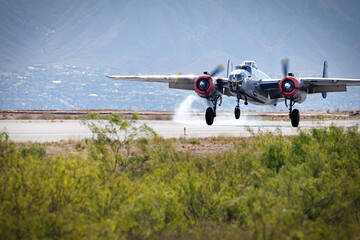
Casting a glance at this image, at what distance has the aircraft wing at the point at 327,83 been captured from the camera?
1353 inches

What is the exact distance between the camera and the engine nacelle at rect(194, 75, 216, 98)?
113 feet

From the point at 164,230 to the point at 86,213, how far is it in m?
2.09

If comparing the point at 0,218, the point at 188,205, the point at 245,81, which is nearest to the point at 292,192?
the point at 188,205

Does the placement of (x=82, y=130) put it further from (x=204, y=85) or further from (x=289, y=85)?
(x=289, y=85)

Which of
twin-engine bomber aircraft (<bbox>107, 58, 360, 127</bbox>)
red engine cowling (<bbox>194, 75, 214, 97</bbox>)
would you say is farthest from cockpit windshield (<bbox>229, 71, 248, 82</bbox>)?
red engine cowling (<bbox>194, 75, 214, 97</bbox>)

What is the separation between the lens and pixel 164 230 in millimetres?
11891

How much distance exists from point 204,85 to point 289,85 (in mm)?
6583

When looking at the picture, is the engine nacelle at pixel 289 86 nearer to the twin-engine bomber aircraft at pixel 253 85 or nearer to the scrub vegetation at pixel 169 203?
the twin-engine bomber aircraft at pixel 253 85

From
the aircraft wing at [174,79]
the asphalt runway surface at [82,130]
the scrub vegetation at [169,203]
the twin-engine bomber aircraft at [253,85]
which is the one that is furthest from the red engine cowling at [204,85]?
the scrub vegetation at [169,203]

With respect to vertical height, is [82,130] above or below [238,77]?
below

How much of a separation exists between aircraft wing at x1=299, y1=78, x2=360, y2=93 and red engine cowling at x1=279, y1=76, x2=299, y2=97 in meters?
1.33

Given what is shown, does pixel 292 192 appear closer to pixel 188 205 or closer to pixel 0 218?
pixel 188 205

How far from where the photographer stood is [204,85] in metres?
34.5

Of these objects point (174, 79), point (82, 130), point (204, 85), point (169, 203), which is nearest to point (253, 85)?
point (204, 85)
